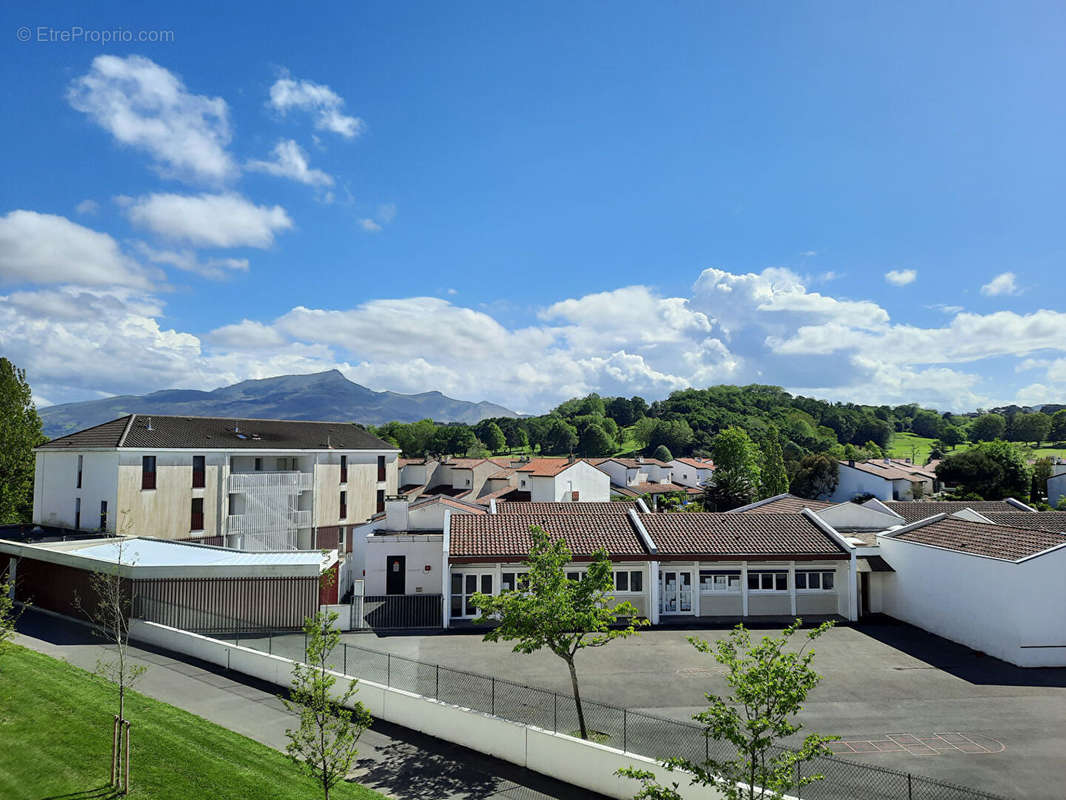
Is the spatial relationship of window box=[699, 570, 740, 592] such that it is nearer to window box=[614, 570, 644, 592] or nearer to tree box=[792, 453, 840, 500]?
window box=[614, 570, 644, 592]

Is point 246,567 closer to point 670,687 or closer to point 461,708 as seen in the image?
point 461,708

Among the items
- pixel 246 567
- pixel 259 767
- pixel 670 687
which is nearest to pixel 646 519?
pixel 670 687

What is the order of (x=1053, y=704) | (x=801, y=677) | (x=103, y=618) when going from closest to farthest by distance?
(x=801, y=677), (x=1053, y=704), (x=103, y=618)

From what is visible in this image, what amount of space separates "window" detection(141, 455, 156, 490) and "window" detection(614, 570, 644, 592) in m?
29.4

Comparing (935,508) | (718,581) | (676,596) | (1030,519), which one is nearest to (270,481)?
(676,596)

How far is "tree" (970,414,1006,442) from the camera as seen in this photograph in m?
157

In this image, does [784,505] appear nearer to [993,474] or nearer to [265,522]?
[265,522]

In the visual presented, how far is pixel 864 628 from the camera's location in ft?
87.1

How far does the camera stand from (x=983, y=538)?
24500 mm

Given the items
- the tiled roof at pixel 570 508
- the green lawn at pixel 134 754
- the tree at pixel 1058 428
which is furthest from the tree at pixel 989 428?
the green lawn at pixel 134 754

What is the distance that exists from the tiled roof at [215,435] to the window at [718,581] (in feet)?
106

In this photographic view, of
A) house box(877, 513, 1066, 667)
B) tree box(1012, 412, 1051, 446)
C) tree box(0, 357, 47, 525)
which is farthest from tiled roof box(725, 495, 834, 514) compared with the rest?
tree box(1012, 412, 1051, 446)

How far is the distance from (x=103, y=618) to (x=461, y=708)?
15.0 meters

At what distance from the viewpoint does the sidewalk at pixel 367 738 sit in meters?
13.9
